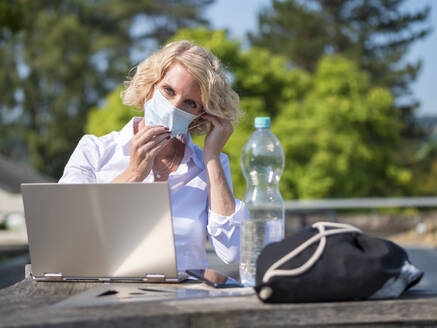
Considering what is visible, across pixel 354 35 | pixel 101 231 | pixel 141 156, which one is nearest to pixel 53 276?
pixel 101 231

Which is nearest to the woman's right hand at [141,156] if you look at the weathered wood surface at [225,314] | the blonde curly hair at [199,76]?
the blonde curly hair at [199,76]

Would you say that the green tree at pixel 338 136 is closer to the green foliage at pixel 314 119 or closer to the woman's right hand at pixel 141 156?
the green foliage at pixel 314 119

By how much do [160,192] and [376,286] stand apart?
1.95 feet

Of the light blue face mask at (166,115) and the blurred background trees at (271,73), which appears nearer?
the light blue face mask at (166,115)

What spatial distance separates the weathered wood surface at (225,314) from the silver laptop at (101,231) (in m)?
0.26

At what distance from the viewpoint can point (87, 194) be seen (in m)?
1.71

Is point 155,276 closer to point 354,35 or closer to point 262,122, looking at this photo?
point 262,122

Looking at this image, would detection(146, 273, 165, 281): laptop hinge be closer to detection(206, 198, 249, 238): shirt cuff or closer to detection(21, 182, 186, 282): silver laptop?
detection(21, 182, 186, 282): silver laptop

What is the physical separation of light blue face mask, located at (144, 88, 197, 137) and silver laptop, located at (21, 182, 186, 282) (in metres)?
0.76

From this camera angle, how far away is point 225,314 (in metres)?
1.37

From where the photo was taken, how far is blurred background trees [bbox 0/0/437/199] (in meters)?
23.7

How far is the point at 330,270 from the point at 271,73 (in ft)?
74.3

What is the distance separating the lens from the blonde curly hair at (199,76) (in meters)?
2.39

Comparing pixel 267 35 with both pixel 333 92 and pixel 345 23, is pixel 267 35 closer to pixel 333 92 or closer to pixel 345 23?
pixel 345 23
